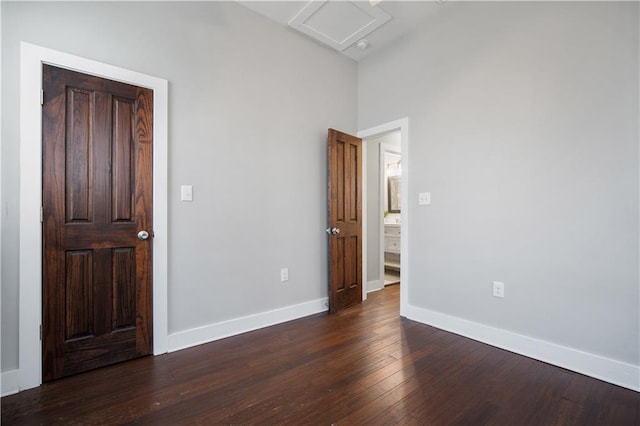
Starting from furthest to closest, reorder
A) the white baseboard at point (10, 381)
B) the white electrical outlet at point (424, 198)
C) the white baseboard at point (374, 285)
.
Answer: the white baseboard at point (374, 285) → the white electrical outlet at point (424, 198) → the white baseboard at point (10, 381)

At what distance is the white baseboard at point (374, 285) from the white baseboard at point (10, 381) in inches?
133

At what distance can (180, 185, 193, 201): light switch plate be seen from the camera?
93.0 inches

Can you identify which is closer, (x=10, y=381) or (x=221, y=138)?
(x=10, y=381)

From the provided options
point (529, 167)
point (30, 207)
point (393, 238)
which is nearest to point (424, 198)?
point (529, 167)

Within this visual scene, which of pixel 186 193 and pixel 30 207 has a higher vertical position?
pixel 186 193

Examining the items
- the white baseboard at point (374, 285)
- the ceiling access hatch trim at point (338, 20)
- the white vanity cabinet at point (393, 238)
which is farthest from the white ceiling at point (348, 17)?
the white vanity cabinet at point (393, 238)

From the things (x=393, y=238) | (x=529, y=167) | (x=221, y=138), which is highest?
(x=221, y=138)

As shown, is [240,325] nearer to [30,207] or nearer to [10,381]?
[10,381]

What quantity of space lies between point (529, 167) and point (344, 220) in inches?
70.9

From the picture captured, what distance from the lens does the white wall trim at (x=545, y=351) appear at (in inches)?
72.4

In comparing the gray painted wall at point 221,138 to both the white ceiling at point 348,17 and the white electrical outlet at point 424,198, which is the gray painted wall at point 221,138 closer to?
the white ceiling at point 348,17

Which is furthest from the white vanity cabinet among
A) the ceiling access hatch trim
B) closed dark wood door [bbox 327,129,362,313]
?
the ceiling access hatch trim

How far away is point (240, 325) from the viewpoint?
265 cm

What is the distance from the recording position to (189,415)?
5.06ft
